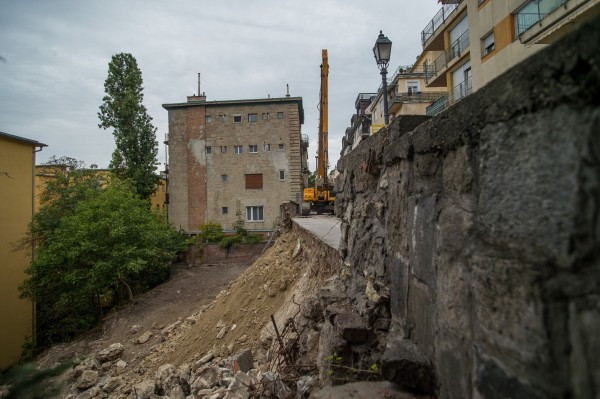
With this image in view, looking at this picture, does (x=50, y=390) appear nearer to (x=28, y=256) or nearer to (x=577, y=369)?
(x=577, y=369)

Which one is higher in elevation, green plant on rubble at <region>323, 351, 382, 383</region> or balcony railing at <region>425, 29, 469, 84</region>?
balcony railing at <region>425, 29, 469, 84</region>

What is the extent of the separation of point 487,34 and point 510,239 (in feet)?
52.4

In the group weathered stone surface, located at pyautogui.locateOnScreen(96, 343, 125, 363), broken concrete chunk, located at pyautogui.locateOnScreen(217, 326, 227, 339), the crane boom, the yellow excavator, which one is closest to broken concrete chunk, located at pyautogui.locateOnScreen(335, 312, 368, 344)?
broken concrete chunk, located at pyautogui.locateOnScreen(217, 326, 227, 339)

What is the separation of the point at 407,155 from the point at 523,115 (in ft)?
3.63

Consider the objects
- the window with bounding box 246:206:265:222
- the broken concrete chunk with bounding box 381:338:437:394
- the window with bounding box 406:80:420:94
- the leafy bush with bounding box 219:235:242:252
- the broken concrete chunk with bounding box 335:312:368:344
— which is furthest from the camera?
the window with bounding box 406:80:420:94

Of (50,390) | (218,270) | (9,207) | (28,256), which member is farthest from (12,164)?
(50,390)

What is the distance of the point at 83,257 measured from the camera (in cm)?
1469

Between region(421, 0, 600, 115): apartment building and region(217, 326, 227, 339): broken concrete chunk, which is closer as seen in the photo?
region(217, 326, 227, 339): broken concrete chunk

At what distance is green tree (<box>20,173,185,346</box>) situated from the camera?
14.4 meters

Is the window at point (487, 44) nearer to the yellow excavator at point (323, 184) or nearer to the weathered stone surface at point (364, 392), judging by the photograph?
the yellow excavator at point (323, 184)

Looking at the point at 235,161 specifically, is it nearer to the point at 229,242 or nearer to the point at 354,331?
the point at 229,242

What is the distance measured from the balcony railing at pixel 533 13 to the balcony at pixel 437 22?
4894 mm

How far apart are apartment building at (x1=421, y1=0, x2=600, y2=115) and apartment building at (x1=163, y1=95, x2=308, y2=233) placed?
34.3ft

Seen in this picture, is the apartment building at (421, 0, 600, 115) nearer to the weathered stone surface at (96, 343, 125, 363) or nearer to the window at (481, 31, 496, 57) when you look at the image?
the window at (481, 31, 496, 57)
